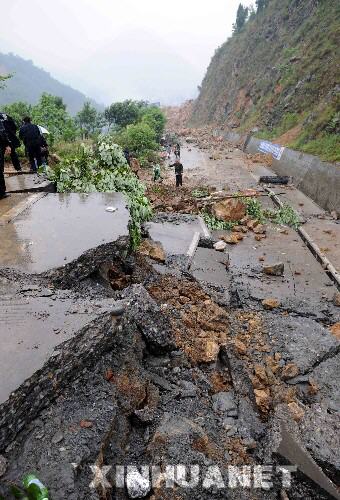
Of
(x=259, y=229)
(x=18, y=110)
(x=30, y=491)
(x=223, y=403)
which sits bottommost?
(x=259, y=229)

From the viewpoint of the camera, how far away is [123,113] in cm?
3831

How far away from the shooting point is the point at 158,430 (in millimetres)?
2865

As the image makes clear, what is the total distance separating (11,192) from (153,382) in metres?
4.37

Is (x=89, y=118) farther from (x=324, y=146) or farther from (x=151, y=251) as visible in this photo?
(x=151, y=251)

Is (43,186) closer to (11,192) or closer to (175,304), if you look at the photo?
(11,192)

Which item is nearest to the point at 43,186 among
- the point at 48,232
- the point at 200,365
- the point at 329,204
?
the point at 48,232

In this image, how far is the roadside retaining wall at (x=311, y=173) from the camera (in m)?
13.4

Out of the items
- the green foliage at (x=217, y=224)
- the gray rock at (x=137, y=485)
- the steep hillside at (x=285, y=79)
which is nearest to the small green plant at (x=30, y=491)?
the gray rock at (x=137, y=485)

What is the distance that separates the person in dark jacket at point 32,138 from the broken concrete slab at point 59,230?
267 centimetres

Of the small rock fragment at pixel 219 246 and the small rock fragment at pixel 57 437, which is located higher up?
the small rock fragment at pixel 57 437

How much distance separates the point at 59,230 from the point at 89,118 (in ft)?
131

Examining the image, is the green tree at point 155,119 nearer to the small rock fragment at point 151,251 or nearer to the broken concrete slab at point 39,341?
the small rock fragment at point 151,251

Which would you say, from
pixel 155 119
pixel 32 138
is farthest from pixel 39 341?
pixel 155 119

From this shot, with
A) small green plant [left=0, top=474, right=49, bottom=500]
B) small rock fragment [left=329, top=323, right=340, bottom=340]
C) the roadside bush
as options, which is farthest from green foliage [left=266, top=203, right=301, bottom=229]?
the roadside bush
